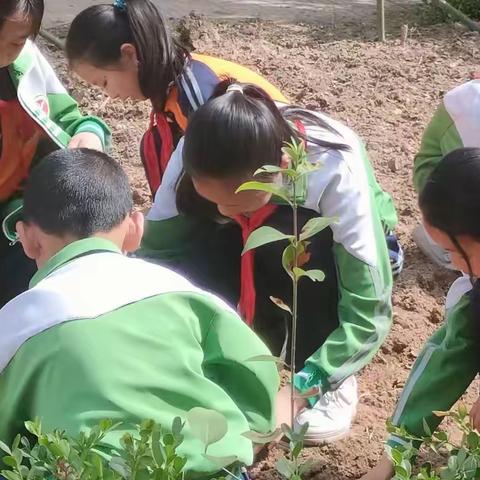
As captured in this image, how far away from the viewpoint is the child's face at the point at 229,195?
7.01 ft

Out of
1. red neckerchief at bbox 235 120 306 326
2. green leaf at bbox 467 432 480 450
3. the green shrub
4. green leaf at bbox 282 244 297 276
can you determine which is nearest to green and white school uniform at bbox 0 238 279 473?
green leaf at bbox 282 244 297 276

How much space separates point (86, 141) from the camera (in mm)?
2717

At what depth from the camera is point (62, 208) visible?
6.26 feet

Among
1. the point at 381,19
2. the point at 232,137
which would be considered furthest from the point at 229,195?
the point at 381,19

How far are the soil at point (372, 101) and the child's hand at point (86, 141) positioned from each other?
92 cm

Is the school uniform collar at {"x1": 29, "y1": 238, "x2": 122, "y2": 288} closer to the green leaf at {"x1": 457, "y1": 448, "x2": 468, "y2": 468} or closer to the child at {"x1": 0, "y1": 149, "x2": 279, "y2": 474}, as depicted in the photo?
the child at {"x1": 0, "y1": 149, "x2": 279, "y2": 474}

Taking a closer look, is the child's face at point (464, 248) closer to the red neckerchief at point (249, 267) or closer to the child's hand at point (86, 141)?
the red neckerchief at point (249, 267)

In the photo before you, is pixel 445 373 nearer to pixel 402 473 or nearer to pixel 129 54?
pixel 402 473

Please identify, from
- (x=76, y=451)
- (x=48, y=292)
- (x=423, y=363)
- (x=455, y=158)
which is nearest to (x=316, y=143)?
(x=455, y=158)

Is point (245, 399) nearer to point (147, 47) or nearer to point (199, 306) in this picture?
point (199, 306)

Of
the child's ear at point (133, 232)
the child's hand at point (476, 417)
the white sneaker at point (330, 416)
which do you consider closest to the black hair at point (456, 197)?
the child's hand at point (476, 417)

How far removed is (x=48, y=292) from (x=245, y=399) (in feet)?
1.36

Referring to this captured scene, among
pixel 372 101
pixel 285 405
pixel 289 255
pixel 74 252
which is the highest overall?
pixel 289 255

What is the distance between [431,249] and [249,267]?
38.7 inches
